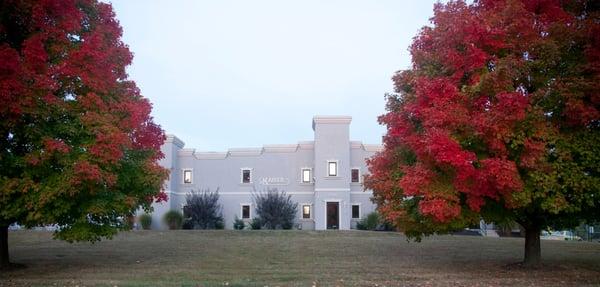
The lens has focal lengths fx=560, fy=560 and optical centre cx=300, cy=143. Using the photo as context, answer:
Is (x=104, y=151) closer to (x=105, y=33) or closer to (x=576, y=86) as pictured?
(x=105, y=33)

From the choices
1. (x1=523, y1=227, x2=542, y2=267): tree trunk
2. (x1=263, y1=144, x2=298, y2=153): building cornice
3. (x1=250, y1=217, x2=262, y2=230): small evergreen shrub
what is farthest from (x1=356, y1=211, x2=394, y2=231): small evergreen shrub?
(x1=523, y1=227, x2=542, y2=267): tree trunk

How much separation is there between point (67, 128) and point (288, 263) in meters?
8.57

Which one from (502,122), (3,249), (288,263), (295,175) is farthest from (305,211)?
(502,122)

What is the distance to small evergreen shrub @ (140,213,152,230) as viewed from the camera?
148 ft

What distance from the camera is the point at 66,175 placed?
1439 cm

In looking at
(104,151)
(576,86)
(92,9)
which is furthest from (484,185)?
(92,9)

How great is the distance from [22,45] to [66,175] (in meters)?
4.33

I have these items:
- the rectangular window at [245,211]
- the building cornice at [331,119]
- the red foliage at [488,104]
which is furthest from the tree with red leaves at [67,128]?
the rectangular window at [245,211]

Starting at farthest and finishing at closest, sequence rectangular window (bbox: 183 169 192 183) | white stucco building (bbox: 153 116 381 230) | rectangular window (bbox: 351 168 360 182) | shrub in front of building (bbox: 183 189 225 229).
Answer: rectangular window (bbox: 183 169 192 183) → rectangular window (bbox: 351 168 360 182) → white stucco building (bbox: 153 116 381 230) → shrub in front of building (bbox: 183 189 225 229)

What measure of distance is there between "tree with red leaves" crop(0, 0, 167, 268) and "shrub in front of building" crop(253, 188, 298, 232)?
26.4m

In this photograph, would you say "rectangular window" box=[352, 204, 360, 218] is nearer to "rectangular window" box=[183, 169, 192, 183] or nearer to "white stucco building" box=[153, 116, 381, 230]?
"white stucco building" box=[153, 116, 381, 230]

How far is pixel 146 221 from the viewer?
45438 millimetres

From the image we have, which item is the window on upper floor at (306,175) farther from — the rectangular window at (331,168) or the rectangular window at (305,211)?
the rectangular window at (331,168)

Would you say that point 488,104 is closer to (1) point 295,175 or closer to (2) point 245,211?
(1) point 295,175
